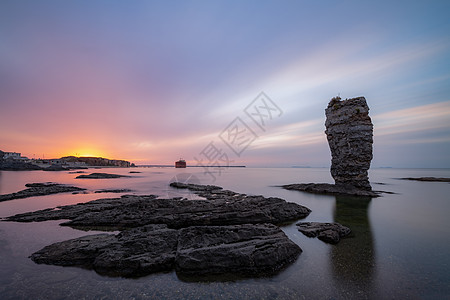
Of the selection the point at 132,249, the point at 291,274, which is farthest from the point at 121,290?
the point at 291,274

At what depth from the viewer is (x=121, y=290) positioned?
5555mm

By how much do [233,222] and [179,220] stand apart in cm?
341

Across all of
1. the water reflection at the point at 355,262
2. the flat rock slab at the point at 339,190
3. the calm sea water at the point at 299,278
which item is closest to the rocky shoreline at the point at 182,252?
the calm sea water at the point at 299,278

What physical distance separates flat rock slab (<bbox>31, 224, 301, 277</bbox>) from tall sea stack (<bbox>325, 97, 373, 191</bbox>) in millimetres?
24845

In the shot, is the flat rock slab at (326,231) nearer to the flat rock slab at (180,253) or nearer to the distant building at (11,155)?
the flat rock slab at (180,253)

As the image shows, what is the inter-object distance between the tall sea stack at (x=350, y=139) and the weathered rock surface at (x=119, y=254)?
2837 cm

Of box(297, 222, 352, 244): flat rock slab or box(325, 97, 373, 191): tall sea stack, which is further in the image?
box(325, 97, 373, 191): tall sea stack

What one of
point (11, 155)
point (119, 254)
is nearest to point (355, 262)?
point (119, 254)

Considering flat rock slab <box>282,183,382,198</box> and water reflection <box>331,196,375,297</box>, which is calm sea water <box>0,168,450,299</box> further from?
flat rock slab <box>282,183,382,198</box>

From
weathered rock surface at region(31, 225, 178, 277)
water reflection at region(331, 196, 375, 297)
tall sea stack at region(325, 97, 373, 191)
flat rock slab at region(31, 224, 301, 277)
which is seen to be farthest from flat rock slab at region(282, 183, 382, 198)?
weathered rock surface at region(31, 225, 178, 277)

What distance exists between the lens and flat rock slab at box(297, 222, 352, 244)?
31.6 feet

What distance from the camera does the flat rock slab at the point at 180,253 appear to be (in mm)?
6617

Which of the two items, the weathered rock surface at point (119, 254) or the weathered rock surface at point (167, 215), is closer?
the weathered rock surface at point (119, 254)

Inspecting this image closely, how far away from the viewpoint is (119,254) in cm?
698
